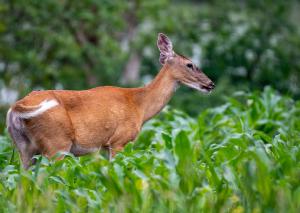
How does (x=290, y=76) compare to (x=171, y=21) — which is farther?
(x=290, y=76)

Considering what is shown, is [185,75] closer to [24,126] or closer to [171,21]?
[24,126]

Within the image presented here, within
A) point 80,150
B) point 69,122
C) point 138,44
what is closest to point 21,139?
point 69,122

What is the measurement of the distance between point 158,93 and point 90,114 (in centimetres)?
128

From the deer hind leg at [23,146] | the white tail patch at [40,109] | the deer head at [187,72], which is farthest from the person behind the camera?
the deer head at [187,72]

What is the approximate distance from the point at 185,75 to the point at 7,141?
213 centimetres

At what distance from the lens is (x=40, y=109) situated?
8500 millimetres

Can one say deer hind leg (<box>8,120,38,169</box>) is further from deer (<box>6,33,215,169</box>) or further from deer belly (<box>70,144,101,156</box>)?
deer belly (<box>70,144,101,156</box>)

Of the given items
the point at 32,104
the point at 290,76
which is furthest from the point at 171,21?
the point at 32,104

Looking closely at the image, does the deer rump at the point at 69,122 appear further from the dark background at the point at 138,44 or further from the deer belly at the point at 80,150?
the dark background at the point at 138,44

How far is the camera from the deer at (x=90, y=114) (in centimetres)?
853

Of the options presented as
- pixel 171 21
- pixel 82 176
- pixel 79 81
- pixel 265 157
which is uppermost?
pixel 265 157

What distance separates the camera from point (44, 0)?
16.8m

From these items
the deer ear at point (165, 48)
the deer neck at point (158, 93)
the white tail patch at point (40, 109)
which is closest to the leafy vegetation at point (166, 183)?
the white tail patch at point (40, 109)

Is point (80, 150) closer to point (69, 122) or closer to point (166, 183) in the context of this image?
point (69, 122)
